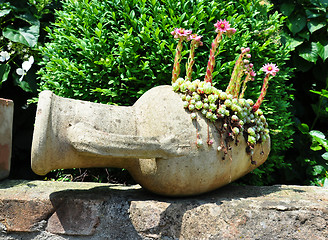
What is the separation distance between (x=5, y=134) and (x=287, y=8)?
2.70 metres

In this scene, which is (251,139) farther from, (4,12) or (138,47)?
(4,12)

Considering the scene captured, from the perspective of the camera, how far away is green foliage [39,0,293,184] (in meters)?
2.19

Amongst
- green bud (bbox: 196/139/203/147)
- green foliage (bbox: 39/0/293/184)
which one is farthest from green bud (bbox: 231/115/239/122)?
green foliage (bbox: 39/0/293/184)

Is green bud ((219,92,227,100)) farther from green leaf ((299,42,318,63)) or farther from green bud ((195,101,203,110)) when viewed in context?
green leaf ((299,42,318,63))

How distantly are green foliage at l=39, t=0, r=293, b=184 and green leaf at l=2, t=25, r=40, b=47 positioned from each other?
26.6 inches

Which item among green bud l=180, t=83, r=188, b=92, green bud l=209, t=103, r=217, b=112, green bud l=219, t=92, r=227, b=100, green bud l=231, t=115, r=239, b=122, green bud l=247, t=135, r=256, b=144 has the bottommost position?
green bud l=247, t=135, r=256, b=144

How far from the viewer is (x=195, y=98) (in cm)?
179

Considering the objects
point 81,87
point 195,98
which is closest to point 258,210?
point 195,98

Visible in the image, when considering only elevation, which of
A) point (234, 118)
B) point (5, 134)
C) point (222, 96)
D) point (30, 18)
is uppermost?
point (30, 18)

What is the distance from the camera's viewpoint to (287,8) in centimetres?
324

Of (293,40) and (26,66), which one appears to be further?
(293,40)

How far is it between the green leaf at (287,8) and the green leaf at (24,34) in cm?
231

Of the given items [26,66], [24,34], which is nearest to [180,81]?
[26,66]

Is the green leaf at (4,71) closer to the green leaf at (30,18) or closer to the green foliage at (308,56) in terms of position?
the green leaf at (30,18)
